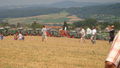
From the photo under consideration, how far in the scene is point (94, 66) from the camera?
14445 millimetres

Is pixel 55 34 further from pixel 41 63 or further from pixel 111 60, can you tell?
pixel 111 60

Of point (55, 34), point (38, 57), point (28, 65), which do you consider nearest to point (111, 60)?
point (28, 65)

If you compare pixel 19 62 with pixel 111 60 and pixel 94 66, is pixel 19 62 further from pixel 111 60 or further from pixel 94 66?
pixel 111 60

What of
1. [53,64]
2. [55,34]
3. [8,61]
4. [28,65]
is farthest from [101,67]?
[55,34]

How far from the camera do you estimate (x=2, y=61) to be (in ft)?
48.7

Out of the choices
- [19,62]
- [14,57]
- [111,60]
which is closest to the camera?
[111,60]

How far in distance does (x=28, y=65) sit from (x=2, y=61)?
1.55 m

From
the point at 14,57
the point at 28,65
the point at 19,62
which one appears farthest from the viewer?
the point at 14,57

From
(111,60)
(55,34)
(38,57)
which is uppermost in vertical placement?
(111,60)

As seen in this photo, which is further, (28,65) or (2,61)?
(2,61)

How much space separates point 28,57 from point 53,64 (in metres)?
2.50

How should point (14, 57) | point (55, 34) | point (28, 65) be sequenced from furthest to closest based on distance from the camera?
point (55, 34) → point (14, 57) → point (28, 65)

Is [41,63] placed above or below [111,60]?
below

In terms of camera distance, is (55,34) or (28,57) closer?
(28,57)
